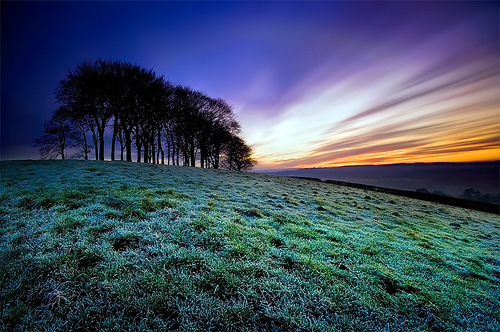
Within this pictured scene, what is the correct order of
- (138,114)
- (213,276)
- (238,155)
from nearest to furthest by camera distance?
1. (213,276)
2. (138,114)
3. (238,155)

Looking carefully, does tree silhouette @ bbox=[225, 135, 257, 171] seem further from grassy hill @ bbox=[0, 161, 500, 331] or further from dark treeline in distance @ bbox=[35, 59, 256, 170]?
grassy hill @ bbox=[0, 161, 500, 331]

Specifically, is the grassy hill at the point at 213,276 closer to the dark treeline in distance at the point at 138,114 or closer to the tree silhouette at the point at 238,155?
the dark treeline in distance at the point at 138,114

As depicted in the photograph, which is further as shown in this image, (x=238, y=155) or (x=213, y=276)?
(x=238, y=155)

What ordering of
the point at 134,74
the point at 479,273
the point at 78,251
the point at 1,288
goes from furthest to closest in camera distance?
the point at 134,74
the point at 479,273
the point at 78,251
the point at 1,288

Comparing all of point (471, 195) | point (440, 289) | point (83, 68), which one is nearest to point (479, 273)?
point (440, 289)

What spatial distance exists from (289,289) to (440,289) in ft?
12.1

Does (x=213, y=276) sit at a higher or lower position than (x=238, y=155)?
lower

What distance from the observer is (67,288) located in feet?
9.78

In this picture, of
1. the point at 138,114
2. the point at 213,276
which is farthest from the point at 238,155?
the point at 213,276

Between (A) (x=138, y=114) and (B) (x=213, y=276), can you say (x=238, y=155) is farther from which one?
(B) (x=213, y=276)

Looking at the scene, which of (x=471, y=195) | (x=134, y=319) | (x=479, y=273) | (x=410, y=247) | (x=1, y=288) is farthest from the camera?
(x=471, y=195)

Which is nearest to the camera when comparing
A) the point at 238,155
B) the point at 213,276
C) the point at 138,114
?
the point at 213,276

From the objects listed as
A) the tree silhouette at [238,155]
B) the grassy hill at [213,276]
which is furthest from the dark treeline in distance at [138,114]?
the grassy hill at [213,276]

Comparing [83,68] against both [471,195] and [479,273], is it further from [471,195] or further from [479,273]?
[471,195]
